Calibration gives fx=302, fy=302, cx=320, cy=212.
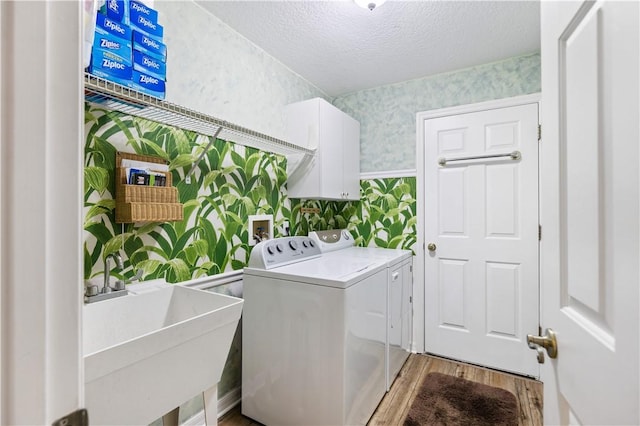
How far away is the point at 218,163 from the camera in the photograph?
188cm

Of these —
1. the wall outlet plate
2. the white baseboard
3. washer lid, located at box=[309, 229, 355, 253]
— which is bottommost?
the white baseboard

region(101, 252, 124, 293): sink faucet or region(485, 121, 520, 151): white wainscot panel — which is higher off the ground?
region(485, 121, 520, 151): white wainscot panel

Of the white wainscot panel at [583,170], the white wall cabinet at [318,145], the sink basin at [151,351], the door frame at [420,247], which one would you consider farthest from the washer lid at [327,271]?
the white wainscot panel at [583,170]

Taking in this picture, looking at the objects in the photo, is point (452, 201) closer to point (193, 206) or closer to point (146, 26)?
point (193, 206)

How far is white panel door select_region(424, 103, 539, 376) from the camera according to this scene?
2354mm

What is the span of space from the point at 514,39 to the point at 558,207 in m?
2.08

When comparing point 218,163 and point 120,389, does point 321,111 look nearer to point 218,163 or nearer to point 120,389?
point 218,163

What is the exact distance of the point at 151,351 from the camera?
2.86 ft

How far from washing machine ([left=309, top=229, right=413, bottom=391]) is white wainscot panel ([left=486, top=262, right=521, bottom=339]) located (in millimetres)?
626

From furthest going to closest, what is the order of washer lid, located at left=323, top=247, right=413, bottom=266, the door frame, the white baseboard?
1. the door frame
2. washer lid, located at left=323, top=247, right=413, bottom=266
3. the white baseboard

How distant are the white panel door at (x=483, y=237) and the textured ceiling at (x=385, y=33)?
49cm

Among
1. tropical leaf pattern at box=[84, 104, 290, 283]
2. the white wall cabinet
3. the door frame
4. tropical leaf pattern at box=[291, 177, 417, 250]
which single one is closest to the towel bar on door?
the door frame

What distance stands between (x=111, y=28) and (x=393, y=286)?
6.88ft

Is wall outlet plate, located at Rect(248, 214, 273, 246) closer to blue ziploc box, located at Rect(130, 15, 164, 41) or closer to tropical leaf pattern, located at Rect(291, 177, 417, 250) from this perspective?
tropical leaf pattern, located at Rect(291, 177, 417, 250)
